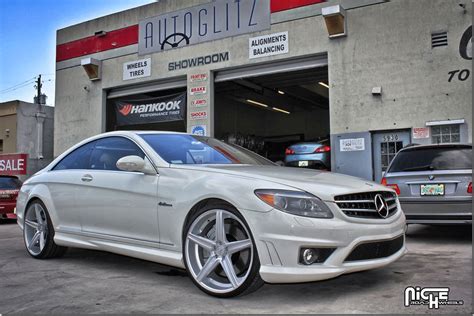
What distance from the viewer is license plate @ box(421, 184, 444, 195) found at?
6242 millimetres

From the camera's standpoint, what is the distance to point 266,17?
13289 mm

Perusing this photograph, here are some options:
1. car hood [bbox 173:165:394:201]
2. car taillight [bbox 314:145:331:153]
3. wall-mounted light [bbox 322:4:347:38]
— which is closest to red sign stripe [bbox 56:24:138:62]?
wall-mounted light [bbox 322:4:347:38]

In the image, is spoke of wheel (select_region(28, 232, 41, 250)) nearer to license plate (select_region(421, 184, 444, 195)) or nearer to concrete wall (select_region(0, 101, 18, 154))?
license plate (select_region(421, 184, 444, 195))

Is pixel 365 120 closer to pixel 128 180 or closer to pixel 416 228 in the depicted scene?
pixel 416 228

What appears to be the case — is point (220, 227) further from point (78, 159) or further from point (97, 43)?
point (97, 43)

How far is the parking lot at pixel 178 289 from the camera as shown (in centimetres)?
342

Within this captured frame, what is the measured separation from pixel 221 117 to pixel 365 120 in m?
11.0

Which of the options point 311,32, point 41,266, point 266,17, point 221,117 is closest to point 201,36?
point 266,17

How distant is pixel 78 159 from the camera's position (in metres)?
5.44

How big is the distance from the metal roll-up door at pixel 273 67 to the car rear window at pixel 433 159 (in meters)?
6.51

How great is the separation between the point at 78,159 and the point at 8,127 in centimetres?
2045

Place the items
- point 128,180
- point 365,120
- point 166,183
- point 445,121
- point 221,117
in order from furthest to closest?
point 221,117, point 365,120, point 445,121, point 128,180, point 166,183

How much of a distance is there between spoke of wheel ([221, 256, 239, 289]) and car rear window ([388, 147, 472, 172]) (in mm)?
3954

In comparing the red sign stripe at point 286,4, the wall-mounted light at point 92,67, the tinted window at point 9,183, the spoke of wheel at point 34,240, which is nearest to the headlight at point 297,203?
the spoke of wheel at point 34,240
